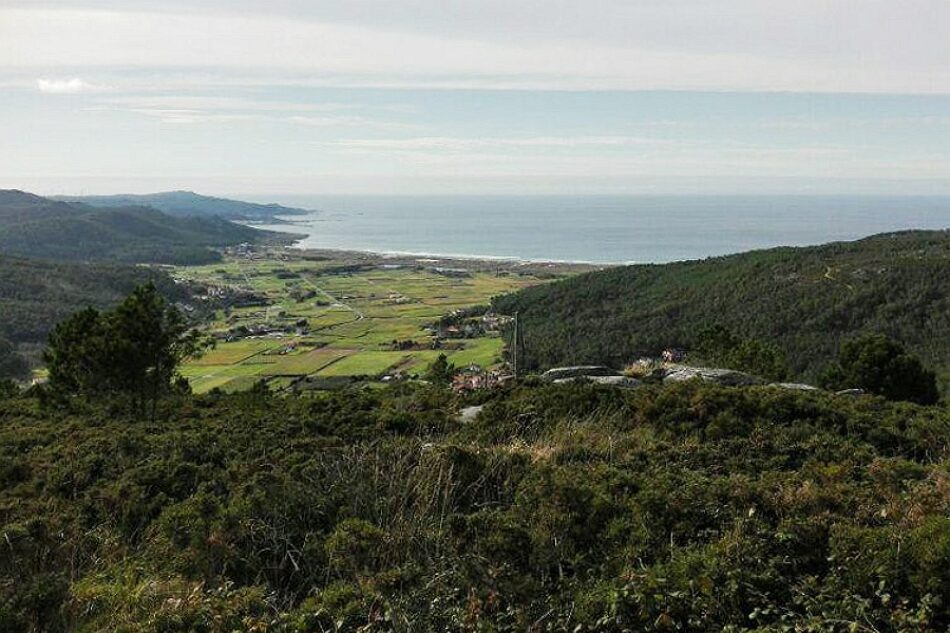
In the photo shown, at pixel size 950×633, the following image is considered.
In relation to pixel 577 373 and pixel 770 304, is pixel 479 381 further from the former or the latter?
pixel 770 304

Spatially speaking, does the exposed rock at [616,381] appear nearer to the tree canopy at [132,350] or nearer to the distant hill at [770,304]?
the tree canopy at [132,350]

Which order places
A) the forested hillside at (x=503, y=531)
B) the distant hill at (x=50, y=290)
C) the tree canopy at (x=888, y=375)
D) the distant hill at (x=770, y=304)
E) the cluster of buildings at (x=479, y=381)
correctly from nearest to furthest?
the forested hillside at (x=503, y=531)
the cluster of buildings at (x=479, y=381)
the tree canopy at (x=888, y=375)
the distant hill at (x=770, y=304)
the distant hill at (x=50, y=290)

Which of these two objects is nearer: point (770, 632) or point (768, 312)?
point (770, 632)

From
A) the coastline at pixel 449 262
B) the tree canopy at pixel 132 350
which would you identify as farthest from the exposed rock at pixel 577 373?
the coastline at pixel 449 262

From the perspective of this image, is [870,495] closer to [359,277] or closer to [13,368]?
[13,368]

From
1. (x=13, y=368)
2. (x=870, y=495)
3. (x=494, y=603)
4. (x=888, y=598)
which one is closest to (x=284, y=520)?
(x=494, y=603)

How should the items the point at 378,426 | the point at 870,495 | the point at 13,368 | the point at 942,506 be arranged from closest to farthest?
the point at 942,506 → the point at 870,495 → the point at 378,426 → the point at 13,368

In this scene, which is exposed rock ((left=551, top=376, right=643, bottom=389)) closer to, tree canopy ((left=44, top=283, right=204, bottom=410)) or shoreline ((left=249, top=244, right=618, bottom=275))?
tree canopy ((left=44, top=283, right=204, bottom=410))

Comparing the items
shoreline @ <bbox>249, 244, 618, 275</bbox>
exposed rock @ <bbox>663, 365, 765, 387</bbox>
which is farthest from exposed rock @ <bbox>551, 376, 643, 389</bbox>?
shoreline @ <bbox>249, 244, 618, 275</bbox>
